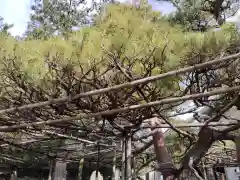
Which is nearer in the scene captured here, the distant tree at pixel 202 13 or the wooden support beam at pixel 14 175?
the distant tree at pixel 202 13

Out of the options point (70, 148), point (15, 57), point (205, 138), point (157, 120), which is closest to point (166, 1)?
point (157, 120)

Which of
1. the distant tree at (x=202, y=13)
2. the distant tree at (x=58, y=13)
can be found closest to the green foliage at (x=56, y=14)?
the distant tree at (x=58, y=13)

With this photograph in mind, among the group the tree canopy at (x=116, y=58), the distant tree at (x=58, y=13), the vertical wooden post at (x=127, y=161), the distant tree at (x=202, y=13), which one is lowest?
the vertical wooden post at (x=127, y=161)

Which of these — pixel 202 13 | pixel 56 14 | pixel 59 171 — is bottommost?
pixel 59 171

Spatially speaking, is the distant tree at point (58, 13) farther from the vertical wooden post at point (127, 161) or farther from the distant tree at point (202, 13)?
the vertical wooden post at point (127, 161)

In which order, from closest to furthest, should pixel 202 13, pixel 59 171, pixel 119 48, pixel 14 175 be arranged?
1. pixel 119 48
2. pixel 202 13
3. pixel 59 171
4. pixel 14 175

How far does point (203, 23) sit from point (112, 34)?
1.57 metres

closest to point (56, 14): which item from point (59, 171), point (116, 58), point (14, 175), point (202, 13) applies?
point (202, 13)

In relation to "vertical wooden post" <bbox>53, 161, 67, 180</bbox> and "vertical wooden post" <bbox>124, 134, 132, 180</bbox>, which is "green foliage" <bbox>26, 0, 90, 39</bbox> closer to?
"vertical wooden post" <bbox>124, 134, 132, 180</bbox>

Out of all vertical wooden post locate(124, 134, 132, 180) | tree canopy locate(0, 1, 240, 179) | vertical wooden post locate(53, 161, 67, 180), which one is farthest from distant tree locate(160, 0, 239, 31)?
vertical wooden post locate(53, 161, 67, 180)

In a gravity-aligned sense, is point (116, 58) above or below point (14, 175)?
above

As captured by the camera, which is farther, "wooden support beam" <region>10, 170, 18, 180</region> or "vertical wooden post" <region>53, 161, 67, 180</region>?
"wooden support beam" <region>10, 170, 18, 180</region>

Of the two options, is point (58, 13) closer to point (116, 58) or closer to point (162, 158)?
point (162, 158)

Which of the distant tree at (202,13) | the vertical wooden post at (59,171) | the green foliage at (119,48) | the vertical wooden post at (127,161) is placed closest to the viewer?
the green foliage at (119,48)
